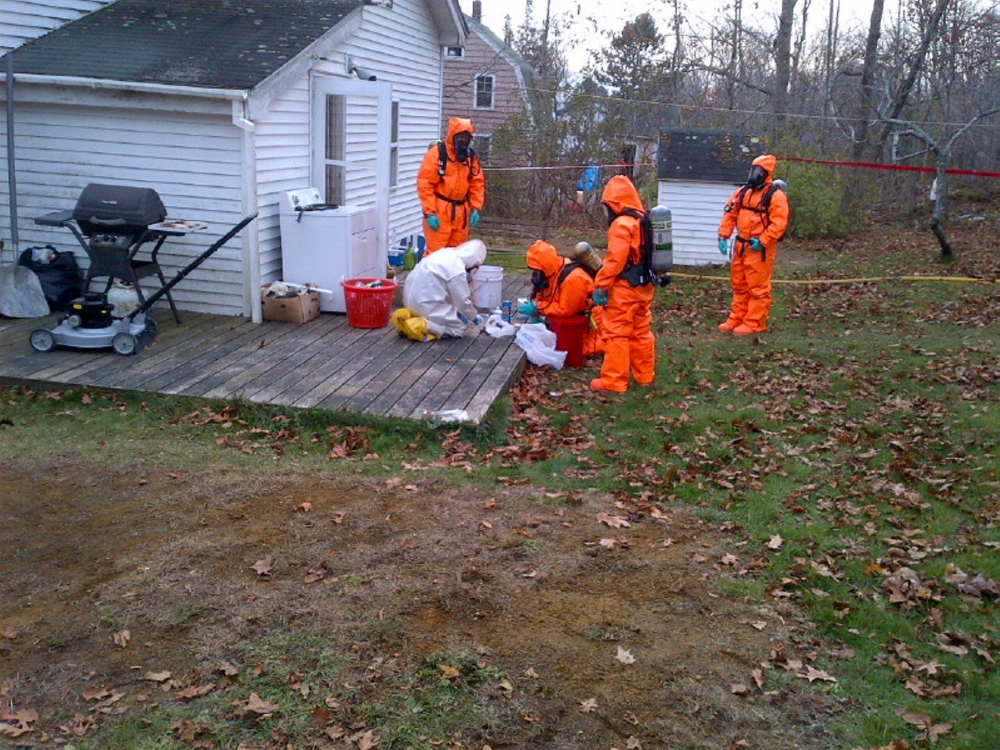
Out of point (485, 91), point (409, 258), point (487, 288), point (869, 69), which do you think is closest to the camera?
point (487, 288)

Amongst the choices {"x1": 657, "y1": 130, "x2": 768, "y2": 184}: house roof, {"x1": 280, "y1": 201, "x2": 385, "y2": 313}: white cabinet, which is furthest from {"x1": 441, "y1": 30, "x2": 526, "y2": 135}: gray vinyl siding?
{"x1": 280, "y1": 201, "x2": 385, "y2": 313}: white cabinet

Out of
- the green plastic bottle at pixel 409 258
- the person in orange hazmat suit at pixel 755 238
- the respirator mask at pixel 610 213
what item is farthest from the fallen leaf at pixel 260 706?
the green plastic bottle at pixel 409 258

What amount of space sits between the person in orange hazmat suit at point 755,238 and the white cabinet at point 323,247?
4342 mm

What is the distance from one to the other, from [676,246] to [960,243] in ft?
18.2

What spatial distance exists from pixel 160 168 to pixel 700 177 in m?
9.80

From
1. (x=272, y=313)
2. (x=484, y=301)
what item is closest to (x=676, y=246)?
(x=484, y=301)

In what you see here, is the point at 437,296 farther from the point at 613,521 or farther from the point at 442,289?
the point at 613,521

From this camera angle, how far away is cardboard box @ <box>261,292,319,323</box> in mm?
9883

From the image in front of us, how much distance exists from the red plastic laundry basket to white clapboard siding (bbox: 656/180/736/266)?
26.6 feet

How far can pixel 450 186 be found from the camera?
11188 millimetres

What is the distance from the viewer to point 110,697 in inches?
155

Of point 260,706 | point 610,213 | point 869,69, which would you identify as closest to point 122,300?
point 610,213

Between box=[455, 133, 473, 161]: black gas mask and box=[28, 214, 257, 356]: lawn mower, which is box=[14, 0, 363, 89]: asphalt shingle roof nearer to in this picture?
box=[455, 133, 473, 161]: black gas mask

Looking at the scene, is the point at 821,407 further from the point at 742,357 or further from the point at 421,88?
the point at 421,88
